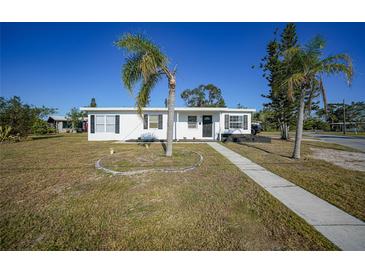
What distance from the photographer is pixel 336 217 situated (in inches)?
106

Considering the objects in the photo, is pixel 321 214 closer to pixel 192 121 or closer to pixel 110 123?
pixel 192 121

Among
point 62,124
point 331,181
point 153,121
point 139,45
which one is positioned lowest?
point 331,181

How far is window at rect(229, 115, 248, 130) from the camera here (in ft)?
46.3

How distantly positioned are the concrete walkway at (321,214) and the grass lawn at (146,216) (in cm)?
20

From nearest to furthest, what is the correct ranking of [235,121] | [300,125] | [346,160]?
[300,125]
[346,160]
[235,121]

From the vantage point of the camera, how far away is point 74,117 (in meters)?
33.1

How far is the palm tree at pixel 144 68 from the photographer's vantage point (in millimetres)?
5715

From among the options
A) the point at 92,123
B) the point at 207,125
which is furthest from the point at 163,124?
the point at 92,123

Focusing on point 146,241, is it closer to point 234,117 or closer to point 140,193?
point 140,193

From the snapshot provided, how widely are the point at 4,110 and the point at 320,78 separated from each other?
22.1 m

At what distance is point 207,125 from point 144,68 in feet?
31.5

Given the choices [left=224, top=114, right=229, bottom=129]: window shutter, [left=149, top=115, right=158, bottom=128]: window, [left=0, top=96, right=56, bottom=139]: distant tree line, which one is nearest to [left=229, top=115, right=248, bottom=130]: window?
[left=224, top=114, right=229, bottom=129]: window shutter

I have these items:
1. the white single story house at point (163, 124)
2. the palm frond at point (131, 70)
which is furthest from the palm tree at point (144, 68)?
the white single story house at point (163, 124)
